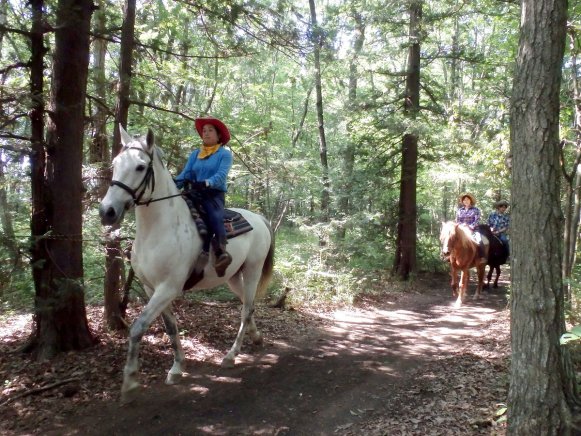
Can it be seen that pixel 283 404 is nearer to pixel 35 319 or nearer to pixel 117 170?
pixel 117 170

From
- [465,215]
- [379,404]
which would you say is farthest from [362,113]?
[379,404]

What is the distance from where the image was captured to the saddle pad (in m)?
5.80

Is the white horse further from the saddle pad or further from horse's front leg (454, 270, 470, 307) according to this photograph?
horse's front leg (454, 270, 470, 307)

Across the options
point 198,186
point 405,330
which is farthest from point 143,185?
point 405,330

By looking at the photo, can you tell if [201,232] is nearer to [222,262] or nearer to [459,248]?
[222,262]

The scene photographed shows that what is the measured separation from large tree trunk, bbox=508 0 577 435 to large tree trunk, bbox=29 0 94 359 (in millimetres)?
5182

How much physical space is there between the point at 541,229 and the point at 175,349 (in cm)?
438

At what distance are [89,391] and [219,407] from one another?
162cm

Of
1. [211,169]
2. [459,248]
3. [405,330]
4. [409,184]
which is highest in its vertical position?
[409,184]

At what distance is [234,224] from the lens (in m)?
5.95

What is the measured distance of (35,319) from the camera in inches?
227

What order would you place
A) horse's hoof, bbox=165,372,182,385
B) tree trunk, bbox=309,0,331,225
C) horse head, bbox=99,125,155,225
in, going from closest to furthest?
horse head, bbox=99,125,155,225, horse's hoof, bbox=165,372,182,385, tree trunk, bbox=309,0,331,225

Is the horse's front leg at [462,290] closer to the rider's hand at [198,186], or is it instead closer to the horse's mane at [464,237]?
the horse's mane at [464,237]

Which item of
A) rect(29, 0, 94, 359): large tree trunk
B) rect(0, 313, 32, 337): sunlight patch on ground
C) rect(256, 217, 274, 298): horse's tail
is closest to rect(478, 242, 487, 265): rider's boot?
rect(256, 217, 274, 298): horse's tail
